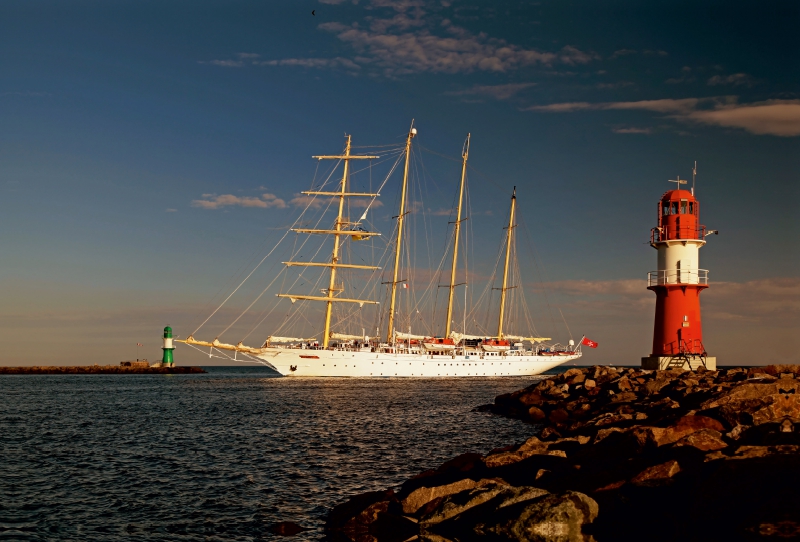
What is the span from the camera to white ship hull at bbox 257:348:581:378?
65.4 meters

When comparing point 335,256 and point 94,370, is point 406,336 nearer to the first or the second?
point 335,256

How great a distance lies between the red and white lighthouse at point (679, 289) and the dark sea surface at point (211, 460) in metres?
9.38

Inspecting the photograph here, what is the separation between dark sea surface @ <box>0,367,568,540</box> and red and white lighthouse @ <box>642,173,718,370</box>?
9384mm

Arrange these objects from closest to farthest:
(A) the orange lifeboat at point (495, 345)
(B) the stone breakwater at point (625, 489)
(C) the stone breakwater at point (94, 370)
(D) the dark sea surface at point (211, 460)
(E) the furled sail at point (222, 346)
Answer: (B) the stone breakwater at point (625, 489) < (D) the dark sea surface at point (211, 460) < (E) the furled sail at point (222, 346) < (A) the orange lifeboat at point (495, 345) < (C) the stone breakwater at point (94, 370)

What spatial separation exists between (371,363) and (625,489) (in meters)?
57.7

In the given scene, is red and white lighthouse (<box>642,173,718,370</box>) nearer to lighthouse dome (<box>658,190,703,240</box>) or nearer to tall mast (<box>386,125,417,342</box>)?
lighthouse dome (<box>658,190,703,240</box>)

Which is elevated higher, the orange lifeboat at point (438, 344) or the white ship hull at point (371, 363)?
the orange lifeboat at point (438, 344)

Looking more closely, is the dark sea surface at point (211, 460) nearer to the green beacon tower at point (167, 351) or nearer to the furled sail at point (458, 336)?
the furled sail at point (458, 336)

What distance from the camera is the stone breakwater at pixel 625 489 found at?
8.41m

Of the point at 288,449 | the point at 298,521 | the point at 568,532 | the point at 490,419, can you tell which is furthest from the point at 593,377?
the point at 568,532

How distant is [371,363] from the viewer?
66.8m

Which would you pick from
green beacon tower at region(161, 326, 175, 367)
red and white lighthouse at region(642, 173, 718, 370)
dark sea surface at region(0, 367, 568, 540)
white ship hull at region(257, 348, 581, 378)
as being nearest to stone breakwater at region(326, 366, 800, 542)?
dark sea surface at region(0, 367, 568, 540)

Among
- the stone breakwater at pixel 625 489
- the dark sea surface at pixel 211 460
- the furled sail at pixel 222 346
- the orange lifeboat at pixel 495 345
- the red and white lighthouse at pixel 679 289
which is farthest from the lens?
the orange lifeboat at pixel 495 345

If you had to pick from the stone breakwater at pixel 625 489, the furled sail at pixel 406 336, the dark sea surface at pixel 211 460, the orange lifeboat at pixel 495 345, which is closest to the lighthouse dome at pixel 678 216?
the dark sea surface at pixel 211 460
